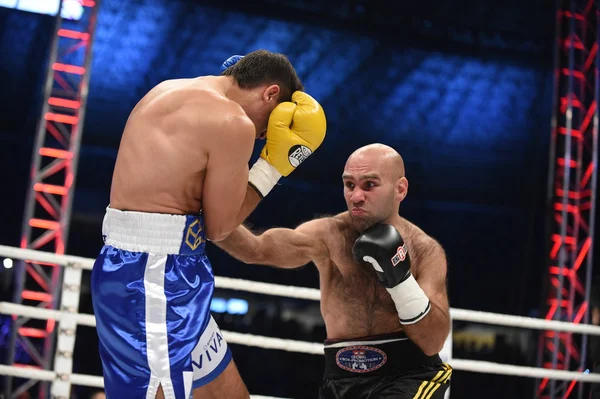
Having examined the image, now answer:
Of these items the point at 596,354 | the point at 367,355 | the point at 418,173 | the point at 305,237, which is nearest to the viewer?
the point at 367,355

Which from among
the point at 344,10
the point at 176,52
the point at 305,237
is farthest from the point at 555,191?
the point at 305,237

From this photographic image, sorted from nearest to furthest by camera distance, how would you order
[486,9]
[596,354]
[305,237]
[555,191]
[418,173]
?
[305,237] → [596,354] → [555,191] → [486,9] → [418,173]

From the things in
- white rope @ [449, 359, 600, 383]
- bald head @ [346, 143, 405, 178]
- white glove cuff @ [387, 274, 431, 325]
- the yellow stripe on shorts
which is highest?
bald head @ [346, 143, 405, 178]

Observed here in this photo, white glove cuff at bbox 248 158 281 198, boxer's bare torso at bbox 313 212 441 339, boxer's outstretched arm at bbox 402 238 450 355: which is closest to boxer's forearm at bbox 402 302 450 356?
boxer's outstretched arm at bbox 402 238 450 355

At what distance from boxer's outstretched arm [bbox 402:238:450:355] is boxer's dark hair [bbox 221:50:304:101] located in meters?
0.72

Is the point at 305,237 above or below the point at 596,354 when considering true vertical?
above

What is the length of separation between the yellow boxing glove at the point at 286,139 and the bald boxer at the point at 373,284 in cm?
31

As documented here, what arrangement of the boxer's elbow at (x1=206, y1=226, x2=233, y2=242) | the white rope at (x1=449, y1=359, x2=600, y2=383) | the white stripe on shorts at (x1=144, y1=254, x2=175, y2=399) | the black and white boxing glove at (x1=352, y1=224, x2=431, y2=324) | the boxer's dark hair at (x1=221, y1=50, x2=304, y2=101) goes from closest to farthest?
1. the white stripe on shorts at (x1=144, y1=254, x2=175, y2=399)
2. the boxer's elbow at (x1=206, y1=226, x2=233, y2=242)
3. the boxer's dark hair at (x1=221, y1=50, x2=304, y2=101)
4. the black and white boxing glove at (x1=352, y1=224, x2=431, y2=324)
5. the white rope at (x1=449, y1=359, x2=600, y2=383)

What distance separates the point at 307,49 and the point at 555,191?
3.07m

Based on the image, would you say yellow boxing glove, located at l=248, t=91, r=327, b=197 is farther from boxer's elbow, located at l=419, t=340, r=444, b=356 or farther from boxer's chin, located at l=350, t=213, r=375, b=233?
boxer's elbow, located at l=419, t=340, r=444, b=356

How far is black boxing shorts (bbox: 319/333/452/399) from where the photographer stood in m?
2.19

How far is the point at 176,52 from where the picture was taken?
25.6 ft

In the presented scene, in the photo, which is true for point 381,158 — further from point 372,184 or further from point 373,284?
point 373,284

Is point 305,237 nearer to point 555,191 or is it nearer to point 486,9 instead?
point 555,191
